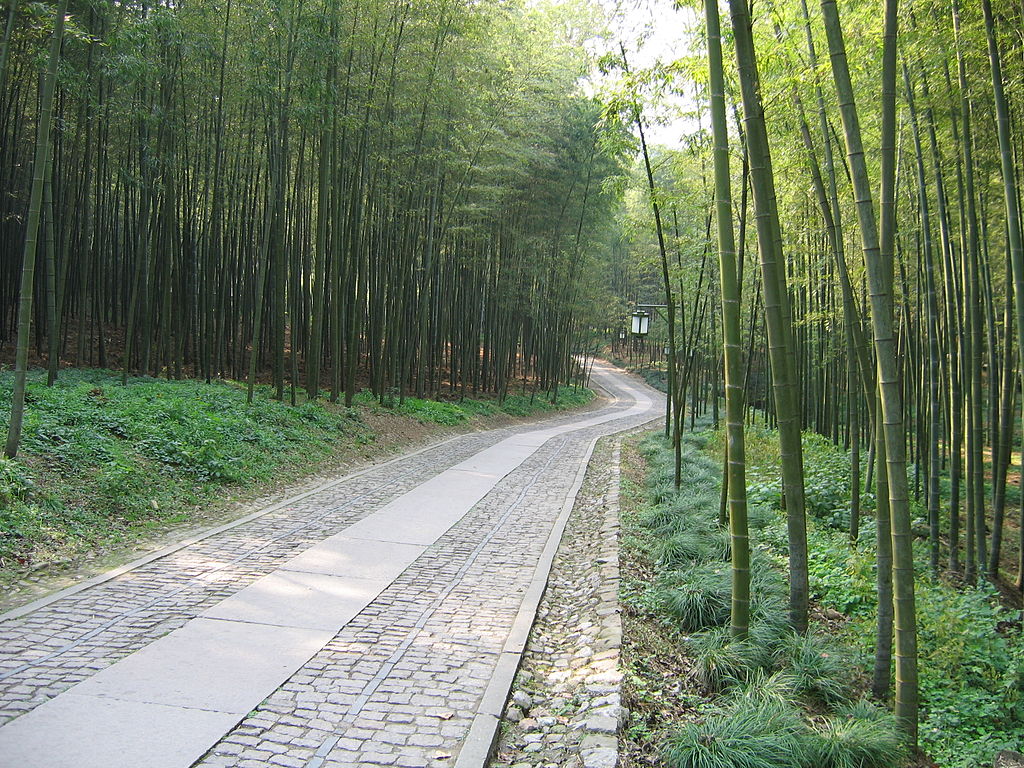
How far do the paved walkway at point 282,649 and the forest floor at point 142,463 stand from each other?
43 centimetres

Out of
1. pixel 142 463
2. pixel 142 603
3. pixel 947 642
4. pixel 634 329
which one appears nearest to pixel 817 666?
pixel 947 642

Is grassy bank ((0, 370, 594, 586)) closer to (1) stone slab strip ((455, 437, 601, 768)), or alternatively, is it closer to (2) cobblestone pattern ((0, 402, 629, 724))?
(2) cobblestone pattern ((0, 402, 629, 724))

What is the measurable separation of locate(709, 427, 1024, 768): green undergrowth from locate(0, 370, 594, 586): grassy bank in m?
4.54

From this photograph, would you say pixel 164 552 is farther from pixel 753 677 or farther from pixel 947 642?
pixel 947 642

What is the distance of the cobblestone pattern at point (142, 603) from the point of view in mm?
2705

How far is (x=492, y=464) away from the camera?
29.9ft

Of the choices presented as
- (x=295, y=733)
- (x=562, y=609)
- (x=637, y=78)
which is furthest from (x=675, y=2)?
(x=295, y=733)

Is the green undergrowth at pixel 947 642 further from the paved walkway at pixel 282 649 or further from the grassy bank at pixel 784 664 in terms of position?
the paved walkway at pixel 282 649

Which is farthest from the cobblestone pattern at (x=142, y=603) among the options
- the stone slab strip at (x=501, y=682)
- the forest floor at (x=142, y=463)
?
the stone slab strip at (x=501, y=682)

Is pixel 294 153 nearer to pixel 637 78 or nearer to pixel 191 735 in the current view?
pixel 637 78

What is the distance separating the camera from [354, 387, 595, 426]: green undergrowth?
40.6ft

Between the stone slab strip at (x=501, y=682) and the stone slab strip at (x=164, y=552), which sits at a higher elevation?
the stone slab strip at (x=164, y=552)

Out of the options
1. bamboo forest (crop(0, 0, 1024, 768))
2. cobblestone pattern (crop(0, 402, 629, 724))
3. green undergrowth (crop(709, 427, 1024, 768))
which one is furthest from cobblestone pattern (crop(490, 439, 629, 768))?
cobblestone pattern (crop(0, 402, 629, 724))

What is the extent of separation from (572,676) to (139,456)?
453 centimetres
